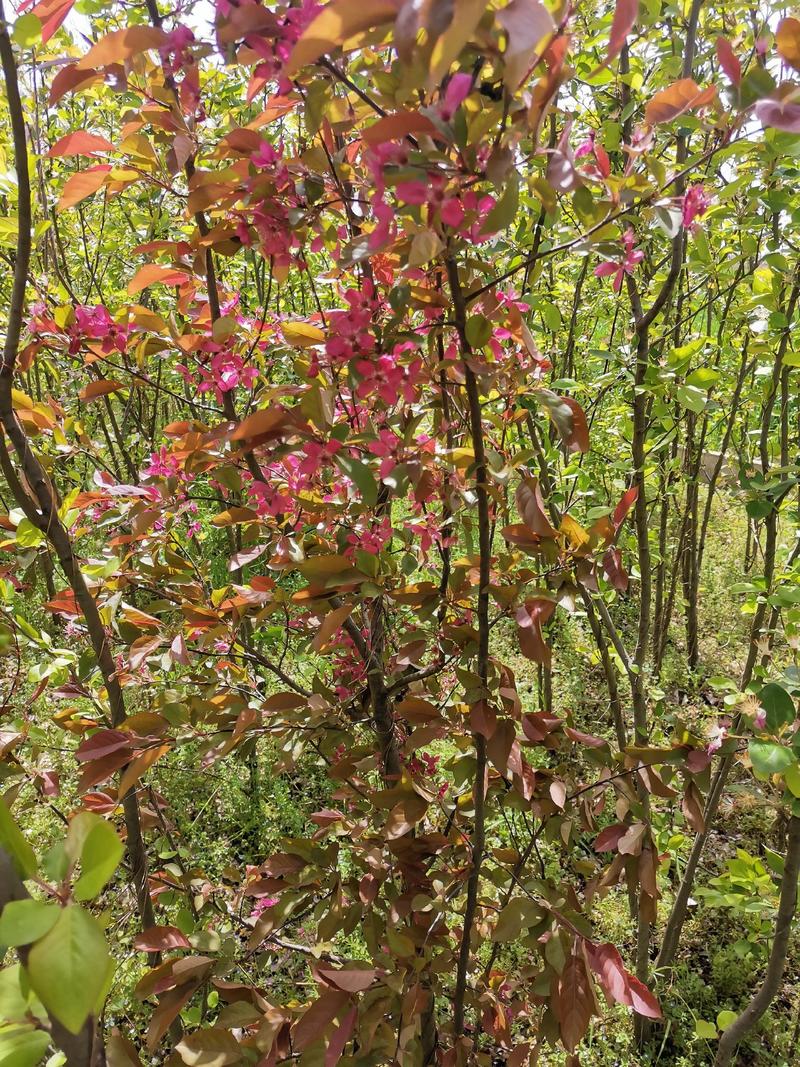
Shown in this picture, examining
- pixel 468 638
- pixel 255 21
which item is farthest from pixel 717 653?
pixel 255 21

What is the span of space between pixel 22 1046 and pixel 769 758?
35.1 inches

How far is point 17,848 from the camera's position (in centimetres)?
39

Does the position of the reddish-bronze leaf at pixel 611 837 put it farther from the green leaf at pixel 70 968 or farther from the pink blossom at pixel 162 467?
the pink blossom at pixel 162 467

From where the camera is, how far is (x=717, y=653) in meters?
3.69

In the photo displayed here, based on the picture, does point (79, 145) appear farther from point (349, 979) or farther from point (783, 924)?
point (783, 924)

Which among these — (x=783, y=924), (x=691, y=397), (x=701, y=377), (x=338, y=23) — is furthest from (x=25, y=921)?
(x=783, y=924)

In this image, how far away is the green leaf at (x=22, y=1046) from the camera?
368 millimetres

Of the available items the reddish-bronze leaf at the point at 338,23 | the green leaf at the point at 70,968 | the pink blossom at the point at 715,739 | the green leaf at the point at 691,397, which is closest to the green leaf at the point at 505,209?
the reddish-bronze leaf at the point at 338,23

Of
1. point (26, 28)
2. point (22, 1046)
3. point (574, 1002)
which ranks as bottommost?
point (574, 1002)

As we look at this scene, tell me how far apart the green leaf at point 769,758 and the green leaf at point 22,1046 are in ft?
2.83

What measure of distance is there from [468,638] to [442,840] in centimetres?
39

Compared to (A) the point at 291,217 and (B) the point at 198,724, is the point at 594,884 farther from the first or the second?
(A) the point at 291,217

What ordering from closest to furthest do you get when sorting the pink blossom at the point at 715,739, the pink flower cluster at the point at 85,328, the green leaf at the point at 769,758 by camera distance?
the green leaf at the point at 769,758
the pink blossom at the point at 715,739
the pink flower cluster at the point at 85,328

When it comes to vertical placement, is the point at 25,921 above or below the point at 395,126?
below
